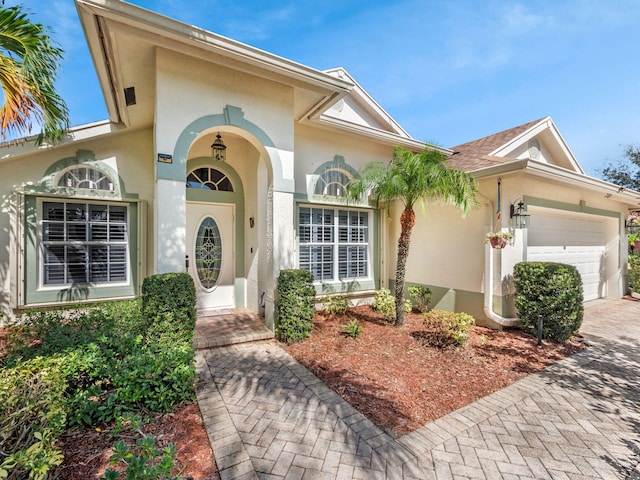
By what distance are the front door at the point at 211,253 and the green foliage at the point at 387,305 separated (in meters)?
3.72

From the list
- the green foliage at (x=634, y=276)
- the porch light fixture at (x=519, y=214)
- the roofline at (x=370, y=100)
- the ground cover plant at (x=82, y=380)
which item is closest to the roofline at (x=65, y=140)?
the ground cover plant at (x=82, y=380)

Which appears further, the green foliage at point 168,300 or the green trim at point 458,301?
the green trim at point 458,301

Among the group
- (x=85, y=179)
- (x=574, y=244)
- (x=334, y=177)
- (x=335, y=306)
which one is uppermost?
(x=334, y=177)

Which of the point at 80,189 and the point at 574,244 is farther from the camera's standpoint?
the point at 574,244

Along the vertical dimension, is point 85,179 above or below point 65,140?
below

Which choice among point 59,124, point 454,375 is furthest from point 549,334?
point 59,124

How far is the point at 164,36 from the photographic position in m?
4.16

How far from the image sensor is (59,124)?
4.91m

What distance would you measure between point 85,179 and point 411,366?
7283 mm

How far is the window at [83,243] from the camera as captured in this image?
566cm

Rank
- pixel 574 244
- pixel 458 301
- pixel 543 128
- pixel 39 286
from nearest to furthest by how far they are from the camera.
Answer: pixel 39 286 < pixel 458 301 < pixel 574 244 < pixel 543 128

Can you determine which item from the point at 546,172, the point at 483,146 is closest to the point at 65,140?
the point at 546,172

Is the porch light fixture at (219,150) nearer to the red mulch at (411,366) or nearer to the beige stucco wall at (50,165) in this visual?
the beige stucco wall at (50,165)

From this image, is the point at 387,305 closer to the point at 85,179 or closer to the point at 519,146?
the point at 85,179
